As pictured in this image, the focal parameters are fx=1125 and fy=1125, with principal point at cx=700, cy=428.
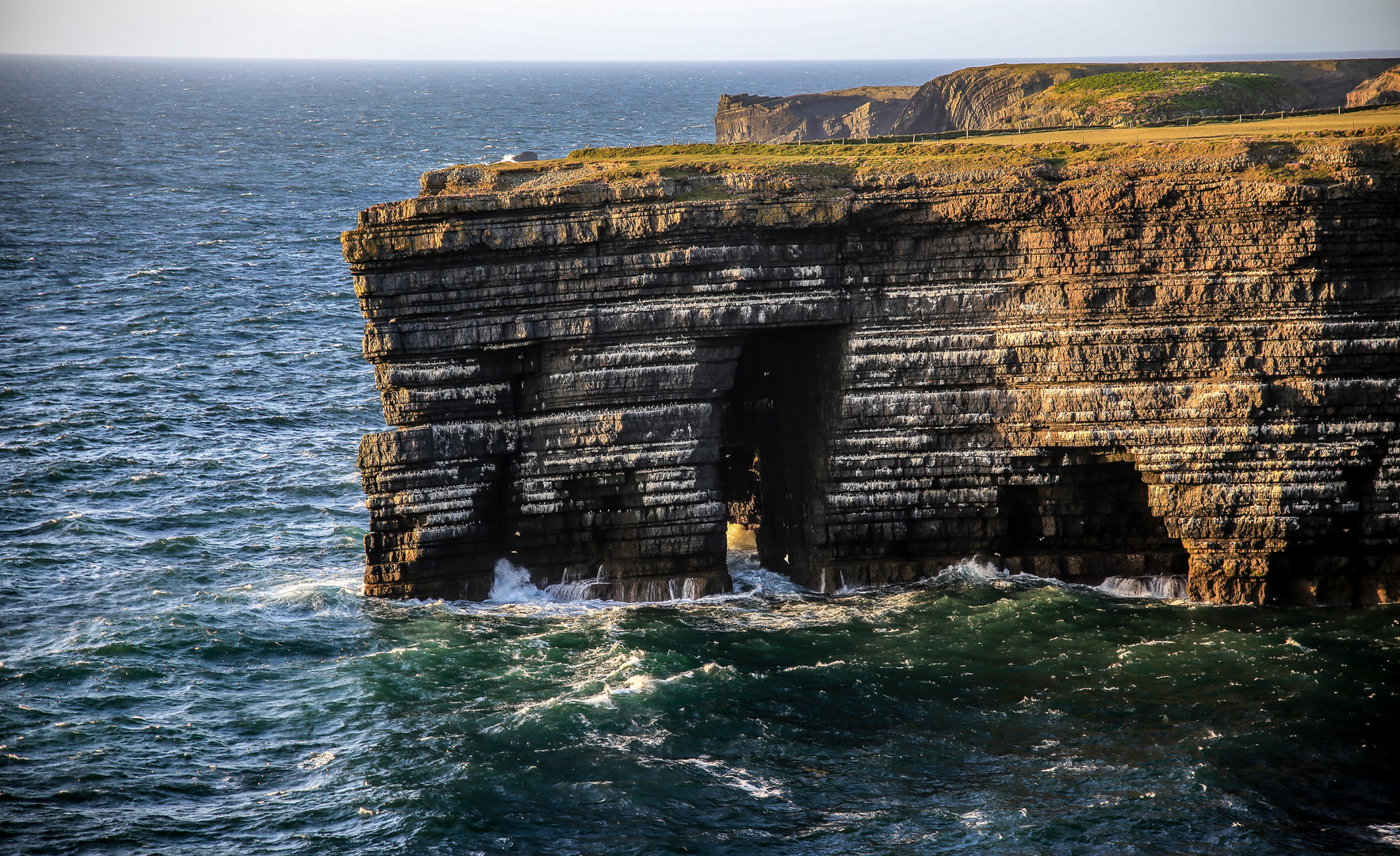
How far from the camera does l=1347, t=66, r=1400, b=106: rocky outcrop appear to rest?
192ft

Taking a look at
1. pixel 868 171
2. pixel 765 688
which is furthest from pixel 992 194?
pixel 765 688

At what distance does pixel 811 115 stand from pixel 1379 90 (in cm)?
4908

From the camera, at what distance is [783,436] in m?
28.9

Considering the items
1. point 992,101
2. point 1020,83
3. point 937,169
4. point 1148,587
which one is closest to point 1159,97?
point 1020,83

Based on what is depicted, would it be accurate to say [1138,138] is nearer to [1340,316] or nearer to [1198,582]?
[1340,316]

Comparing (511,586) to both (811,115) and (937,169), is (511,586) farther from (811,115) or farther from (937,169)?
(811,115)

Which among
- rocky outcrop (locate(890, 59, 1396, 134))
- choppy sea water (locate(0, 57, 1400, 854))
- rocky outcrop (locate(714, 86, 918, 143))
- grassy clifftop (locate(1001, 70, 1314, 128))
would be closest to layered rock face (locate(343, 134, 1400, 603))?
choppy sea water (locate(0, 57, 1400, 854))

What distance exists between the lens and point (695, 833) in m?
18.0

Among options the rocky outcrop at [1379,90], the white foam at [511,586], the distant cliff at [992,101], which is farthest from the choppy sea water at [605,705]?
the rocky outcrop at [1379,90]

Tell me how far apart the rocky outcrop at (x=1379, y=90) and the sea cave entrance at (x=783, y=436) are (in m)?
45.1

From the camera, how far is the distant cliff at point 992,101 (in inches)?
2387

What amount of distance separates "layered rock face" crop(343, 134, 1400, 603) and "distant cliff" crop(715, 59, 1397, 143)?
67.4 feet

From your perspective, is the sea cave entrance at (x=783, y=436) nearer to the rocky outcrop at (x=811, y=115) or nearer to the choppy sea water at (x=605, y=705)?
the choppy sea water at (x=605, y=705)

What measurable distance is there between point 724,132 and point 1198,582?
80.3 meters
